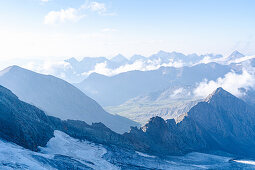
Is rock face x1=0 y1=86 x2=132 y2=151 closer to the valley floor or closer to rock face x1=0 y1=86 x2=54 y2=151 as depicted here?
rock face x1=0 y1=86 x2=54 y2=151

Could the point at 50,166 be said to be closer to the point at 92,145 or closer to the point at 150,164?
the point at 92,145

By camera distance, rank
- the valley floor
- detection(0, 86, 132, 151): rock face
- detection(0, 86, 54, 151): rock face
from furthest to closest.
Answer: detection(0, 86, 132, 151): rock face < detection(0, 86, 54, 151): rock face < the valley floor

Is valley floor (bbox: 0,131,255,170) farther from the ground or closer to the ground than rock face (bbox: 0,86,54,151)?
closer to the ground

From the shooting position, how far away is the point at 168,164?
526 feet

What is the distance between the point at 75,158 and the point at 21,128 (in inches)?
965

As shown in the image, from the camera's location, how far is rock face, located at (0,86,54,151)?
108931mm

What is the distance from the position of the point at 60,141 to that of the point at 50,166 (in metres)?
45.6

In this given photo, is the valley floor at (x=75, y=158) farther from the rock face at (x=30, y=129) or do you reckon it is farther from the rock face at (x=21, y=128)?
the rock face at (x=30, y=129)

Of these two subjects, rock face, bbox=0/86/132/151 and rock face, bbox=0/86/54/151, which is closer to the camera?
rock face, bbox=0/86/54/151

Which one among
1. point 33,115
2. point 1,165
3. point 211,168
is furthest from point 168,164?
point 1,165

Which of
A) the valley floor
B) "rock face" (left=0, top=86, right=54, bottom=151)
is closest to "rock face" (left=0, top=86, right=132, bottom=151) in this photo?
"rock face" (left=0, top=86, right=54, bottom=151)

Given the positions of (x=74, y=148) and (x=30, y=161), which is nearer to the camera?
(x=30, y=161)

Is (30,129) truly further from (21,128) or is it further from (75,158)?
(75,158)

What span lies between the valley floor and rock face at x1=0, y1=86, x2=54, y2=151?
4.54 metres
